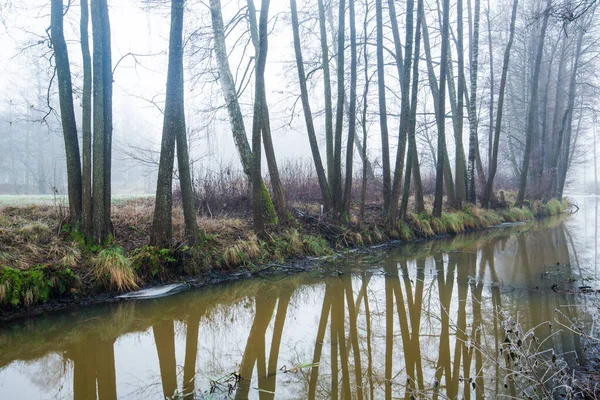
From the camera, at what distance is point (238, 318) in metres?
5.52

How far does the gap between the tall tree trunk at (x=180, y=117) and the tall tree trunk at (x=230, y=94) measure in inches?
105

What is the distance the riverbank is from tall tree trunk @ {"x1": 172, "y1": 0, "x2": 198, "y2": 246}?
469 mm

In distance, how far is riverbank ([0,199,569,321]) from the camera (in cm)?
582

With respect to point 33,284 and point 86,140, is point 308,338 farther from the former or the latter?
point 86,140

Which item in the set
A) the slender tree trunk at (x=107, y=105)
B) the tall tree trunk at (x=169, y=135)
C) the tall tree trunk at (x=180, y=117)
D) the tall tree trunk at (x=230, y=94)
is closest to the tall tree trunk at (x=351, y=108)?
the tall tree trunk at (x=230, y=94)

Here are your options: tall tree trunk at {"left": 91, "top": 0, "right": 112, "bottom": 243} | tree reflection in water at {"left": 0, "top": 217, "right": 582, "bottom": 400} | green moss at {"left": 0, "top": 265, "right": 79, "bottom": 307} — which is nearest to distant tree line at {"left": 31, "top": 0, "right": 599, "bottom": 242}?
tall tree trunk at {"left": 91, "top": 0, "right": 112, "bottom": 243}

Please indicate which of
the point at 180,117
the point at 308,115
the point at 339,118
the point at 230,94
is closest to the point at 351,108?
the point at 339,118

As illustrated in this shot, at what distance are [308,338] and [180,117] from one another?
482 centimetres

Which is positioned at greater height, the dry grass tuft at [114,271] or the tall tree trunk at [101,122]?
the tall tree trunk at [101,122]

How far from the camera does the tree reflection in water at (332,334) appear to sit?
349 cm

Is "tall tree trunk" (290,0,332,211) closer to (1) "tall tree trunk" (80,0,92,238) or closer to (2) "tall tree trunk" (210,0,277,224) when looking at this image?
(2) "tall tree trunk" (210,0,277,224)

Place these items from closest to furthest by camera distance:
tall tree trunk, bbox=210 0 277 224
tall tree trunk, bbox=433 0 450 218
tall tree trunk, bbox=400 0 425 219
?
1. tall tree trunk, bbox=210 0 277 224
2. tall tree trunk, bbox=400 0 425 219
3. tall tree trunk, bbox=433 0 450 218

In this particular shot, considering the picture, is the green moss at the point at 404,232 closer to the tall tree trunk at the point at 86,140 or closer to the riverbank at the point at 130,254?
the riverbank at the point at 130,254

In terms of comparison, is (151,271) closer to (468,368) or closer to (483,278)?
(468,368)
